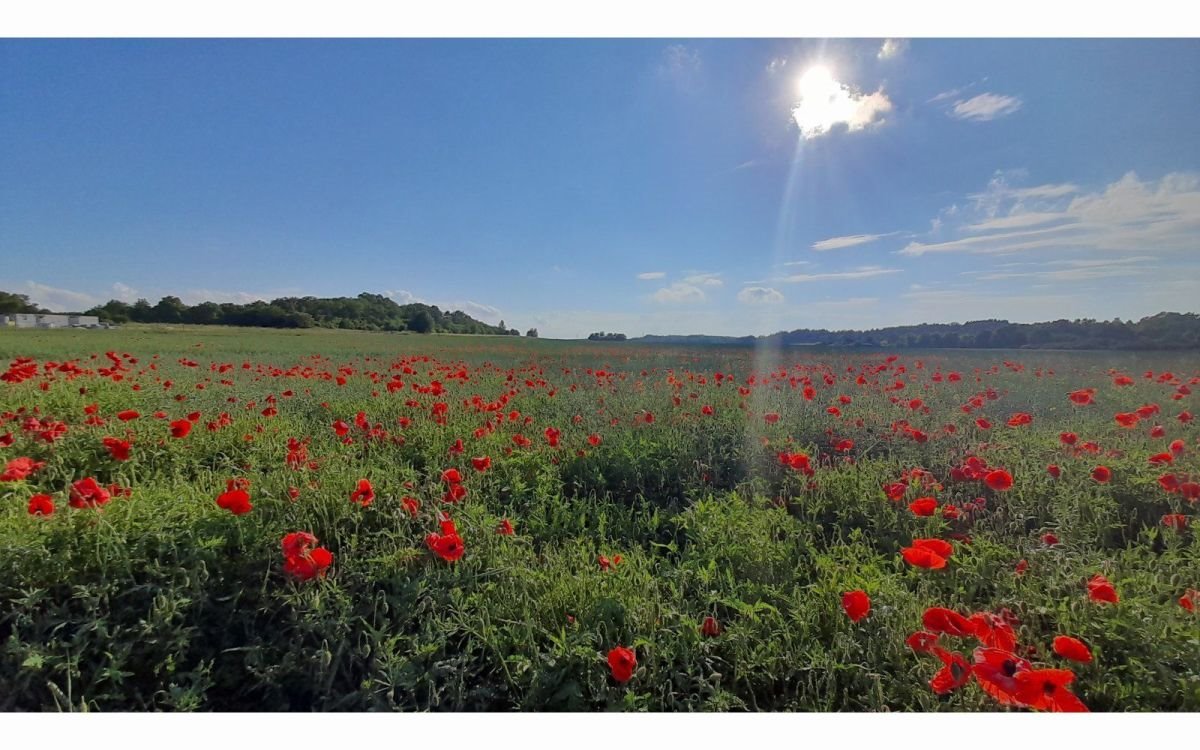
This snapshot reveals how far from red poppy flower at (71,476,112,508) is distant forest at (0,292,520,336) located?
9.53ft

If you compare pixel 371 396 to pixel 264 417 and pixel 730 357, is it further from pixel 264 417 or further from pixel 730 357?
pixel 730 357

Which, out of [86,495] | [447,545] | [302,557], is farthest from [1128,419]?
[86,495]

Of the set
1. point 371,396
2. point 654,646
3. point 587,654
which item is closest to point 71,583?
point 587,654

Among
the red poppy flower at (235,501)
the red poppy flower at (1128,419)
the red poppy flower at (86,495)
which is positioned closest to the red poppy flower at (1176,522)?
the red poppy flower at (1128,419)

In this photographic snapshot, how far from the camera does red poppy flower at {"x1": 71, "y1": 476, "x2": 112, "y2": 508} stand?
5.35ft

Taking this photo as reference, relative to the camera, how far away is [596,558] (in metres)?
2.04

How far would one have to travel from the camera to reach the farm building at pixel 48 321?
4.97m

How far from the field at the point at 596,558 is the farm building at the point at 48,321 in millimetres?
2078

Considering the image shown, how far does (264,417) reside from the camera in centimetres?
341

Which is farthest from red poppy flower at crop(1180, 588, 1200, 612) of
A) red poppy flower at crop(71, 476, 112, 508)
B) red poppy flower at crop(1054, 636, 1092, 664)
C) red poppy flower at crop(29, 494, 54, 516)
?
red poppy flower at crop(29, 494, 54, 516)

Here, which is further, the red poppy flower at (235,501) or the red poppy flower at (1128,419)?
the red poppy flower at (1128,419)

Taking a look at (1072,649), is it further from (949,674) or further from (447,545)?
(447,545)

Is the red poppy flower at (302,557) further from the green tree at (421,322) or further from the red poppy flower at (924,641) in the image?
the green tree at (421,322)

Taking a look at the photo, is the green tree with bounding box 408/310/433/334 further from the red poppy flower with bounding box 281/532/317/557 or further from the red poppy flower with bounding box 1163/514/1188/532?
the red poppy flower with bounding box 1163/514/1188/532
